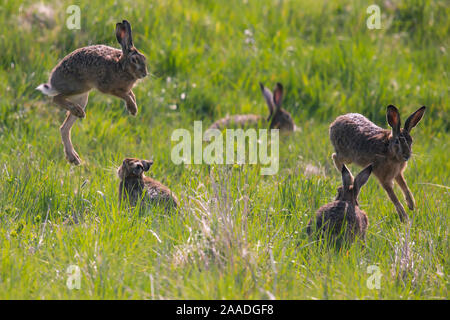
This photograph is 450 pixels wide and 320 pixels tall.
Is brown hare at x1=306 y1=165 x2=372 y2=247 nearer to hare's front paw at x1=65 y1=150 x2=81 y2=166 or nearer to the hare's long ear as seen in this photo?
the hare's long ear

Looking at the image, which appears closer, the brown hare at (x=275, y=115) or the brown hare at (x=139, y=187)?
the brown hare at (x=139, y=187)

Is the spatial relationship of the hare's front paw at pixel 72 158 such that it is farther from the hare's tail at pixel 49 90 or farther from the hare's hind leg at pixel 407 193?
the hare's hind leg at pixel 407 193

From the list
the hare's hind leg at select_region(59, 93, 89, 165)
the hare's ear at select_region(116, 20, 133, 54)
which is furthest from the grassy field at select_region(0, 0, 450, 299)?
the hare's ear at select_region(116, 20, 133, 54)

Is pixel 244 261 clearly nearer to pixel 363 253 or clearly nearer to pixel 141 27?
pixel 363 253

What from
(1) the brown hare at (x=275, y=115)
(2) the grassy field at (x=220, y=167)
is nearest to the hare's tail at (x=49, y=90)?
(2) the grassy field at (x=220, y=167)

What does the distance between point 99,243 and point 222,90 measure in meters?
5.63

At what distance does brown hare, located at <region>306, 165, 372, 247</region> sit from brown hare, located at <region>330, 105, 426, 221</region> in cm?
54

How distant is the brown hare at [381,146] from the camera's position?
6184mm

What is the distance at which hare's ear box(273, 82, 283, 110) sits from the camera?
10352mm

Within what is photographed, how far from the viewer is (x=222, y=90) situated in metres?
10.3

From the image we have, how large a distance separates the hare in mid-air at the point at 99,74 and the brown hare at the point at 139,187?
97cm

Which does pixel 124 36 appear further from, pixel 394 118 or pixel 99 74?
pixel 394 118

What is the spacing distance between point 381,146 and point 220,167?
170cm
